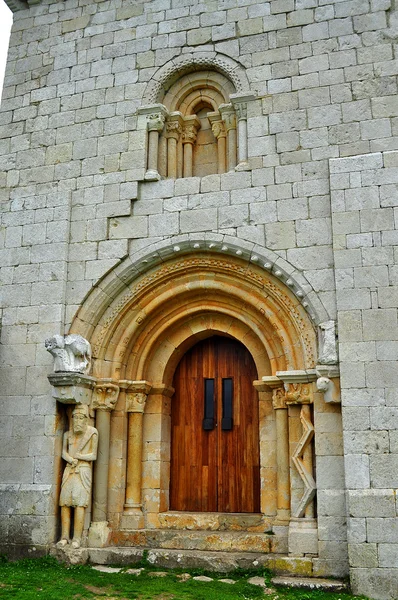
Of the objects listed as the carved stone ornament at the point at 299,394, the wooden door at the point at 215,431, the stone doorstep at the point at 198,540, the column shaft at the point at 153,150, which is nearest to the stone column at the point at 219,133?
the column shaft at the point at 153,150

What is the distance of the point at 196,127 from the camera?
8930 mm

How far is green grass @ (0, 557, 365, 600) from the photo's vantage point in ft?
19.9

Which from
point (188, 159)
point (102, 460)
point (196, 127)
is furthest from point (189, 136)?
point (102, 460)

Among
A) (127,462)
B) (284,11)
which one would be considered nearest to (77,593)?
(127,462)

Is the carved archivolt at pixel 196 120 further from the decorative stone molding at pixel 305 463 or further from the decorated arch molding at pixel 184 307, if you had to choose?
the decorative stone molding at pixel 305 463

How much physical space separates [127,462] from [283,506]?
204 centimetres

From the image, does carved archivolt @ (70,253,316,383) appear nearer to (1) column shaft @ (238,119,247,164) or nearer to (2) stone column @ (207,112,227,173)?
(1) column shaft @ (238,119,247,164)

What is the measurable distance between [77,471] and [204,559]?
71.1 inches

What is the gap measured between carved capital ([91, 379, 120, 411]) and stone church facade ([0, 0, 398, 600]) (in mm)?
25

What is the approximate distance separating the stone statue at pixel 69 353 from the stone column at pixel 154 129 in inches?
100

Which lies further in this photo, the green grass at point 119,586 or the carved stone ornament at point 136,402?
the carved stone ornament at point 136,402

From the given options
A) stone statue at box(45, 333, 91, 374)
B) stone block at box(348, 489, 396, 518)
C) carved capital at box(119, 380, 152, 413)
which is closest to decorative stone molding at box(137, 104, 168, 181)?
stone statue at box(45, 333, 91, 374)

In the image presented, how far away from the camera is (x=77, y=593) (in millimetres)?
6176

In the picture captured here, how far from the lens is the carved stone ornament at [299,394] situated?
7270mm
